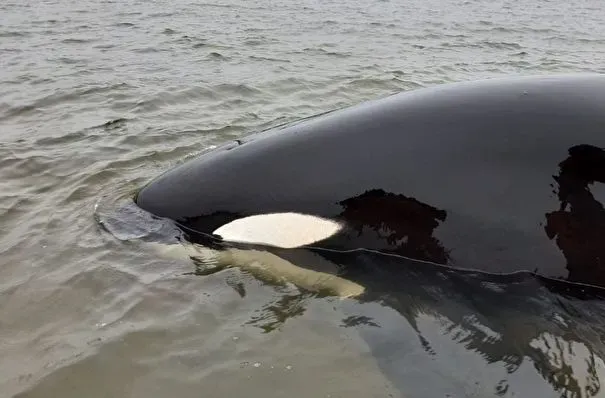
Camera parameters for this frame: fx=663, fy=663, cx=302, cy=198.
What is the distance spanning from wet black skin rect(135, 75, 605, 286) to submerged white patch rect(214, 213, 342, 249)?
48 mm

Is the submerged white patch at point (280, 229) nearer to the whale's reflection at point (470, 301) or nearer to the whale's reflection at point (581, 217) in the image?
the whale's reflection at point (470, 301)

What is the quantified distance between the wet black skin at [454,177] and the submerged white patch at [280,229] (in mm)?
48

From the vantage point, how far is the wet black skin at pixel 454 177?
3180 millimetres

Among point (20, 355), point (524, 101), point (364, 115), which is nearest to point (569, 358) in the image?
point (524, 101)

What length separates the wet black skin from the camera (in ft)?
10.4

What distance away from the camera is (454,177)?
132 inches

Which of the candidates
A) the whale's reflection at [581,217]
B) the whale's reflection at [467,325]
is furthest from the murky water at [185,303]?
the whale's reflection at [581,217]

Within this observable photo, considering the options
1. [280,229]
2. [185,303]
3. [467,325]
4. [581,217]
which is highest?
[581,217]

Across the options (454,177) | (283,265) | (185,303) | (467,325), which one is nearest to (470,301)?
(467,325)

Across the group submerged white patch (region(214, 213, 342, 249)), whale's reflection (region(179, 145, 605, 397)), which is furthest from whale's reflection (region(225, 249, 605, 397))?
submerged white patch (region(214, 213, 342, 249))

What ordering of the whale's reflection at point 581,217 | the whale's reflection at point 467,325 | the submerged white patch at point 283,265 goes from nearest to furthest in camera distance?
the whale's reflection at point 467,325 < the whale's reflection at point 581,217 < the submerged white patch at point 283,265

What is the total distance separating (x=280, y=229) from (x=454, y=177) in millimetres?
993

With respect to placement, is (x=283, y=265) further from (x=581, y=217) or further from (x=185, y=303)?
(x=581, y=217)

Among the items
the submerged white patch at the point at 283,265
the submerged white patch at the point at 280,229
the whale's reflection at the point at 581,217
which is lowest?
the submerged white patch at the point at 283,265
